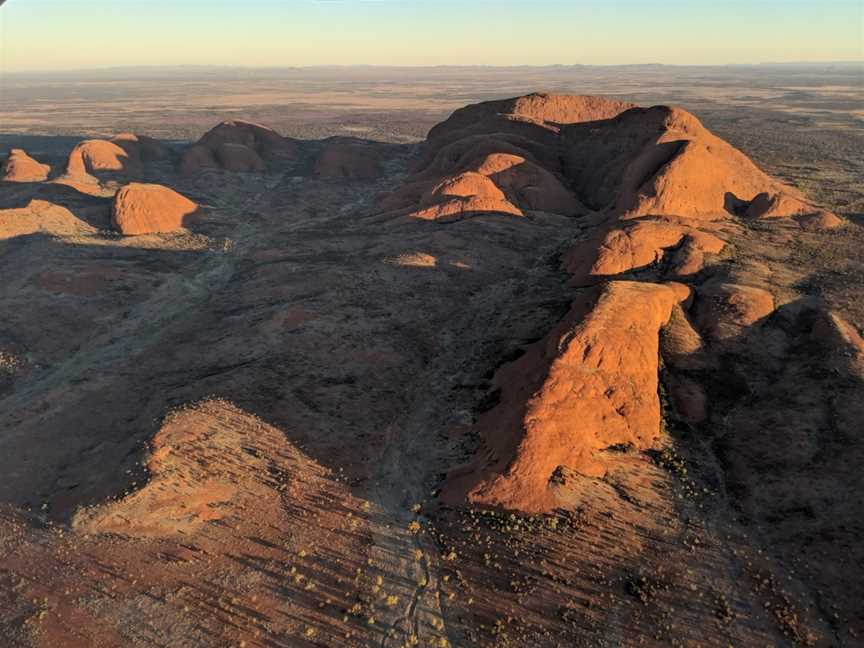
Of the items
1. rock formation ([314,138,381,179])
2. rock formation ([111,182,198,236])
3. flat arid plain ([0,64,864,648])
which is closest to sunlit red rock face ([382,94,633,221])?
flat arid plain ([0,64,864,648])

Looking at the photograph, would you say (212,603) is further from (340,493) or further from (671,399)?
(671,399)

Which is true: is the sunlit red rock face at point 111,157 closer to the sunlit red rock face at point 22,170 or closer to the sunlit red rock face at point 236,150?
the sunlit red rock face at point 22,170

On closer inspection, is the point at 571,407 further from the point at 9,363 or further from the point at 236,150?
the point at 236,150

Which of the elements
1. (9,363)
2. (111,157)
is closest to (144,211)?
(9,363)

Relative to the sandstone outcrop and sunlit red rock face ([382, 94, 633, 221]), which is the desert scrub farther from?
sunlit red rock face ([382, 94, 633, 221])

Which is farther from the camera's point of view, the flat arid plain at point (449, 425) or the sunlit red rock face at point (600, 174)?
the sunlit red rock face at point (600, 174)

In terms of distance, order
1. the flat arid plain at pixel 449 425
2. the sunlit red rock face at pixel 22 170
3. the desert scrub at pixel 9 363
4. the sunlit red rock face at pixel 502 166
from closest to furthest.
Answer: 1. the flat arid plain at pixel 449 425
2. the desert scrub at pixel 9 363
3. the sunlit red rock face at pixel 502 166
4. the sunlit red rock face at pixel 22 170

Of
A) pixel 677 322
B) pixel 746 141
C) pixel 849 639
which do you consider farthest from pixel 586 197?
pixel 746 141

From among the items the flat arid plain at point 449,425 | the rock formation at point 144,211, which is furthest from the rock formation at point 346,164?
the flat arid plain at point 449,425
